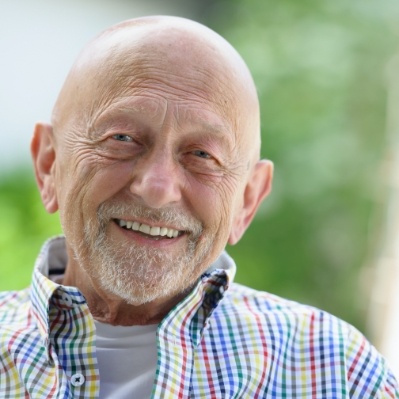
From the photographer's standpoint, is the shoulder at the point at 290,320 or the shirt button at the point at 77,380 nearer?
the shirt button at the point at 77,380

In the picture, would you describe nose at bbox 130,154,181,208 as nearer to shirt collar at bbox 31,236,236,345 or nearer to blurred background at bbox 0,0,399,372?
shirt collar at bbox 31,236,236,345

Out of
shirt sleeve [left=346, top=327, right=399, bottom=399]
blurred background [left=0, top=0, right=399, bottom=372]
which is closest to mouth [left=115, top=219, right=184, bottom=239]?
shirt sleeve [left=346, top=327, right=399, bottom=399]

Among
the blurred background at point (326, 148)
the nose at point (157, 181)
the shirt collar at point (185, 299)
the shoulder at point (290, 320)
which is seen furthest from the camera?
the blurred background at point (326, 148)

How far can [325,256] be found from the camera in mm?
4910

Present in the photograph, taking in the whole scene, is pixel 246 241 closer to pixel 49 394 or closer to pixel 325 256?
pixel 325 256

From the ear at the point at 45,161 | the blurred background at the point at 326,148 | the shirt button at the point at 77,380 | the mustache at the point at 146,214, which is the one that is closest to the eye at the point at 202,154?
the mustache at the point at 146,214

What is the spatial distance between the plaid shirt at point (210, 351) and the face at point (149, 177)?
4.3 inches

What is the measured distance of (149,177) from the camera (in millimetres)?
1744

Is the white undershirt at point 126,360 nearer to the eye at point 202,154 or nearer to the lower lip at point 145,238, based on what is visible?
the lower lip at point 145,238

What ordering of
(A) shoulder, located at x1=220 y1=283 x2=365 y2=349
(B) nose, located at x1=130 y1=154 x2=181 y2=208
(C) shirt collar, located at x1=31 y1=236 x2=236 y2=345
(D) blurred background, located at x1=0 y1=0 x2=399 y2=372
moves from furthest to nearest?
(D) blurred background, located at x1=0 y1=0 x2=399 y2=372 < (A) shoulder, located at x1=220 y1=283 x2=365 y2=349 < (C) shirt collar, located at x1=31 y1=236 x2=236 y2=345 < (B) nose, located at x1=130 y1=154 x2=181 y2=208

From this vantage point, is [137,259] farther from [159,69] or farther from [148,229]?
[159,69]

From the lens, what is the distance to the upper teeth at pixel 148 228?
179 centimetres

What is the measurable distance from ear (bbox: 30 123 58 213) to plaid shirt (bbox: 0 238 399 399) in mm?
158

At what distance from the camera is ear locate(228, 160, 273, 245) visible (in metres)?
2.05
